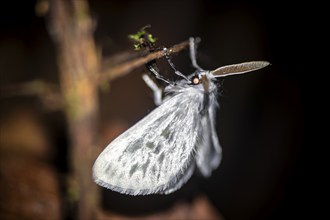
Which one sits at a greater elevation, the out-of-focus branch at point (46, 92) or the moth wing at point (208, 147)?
the out-of-focus branch at point (46, 92)

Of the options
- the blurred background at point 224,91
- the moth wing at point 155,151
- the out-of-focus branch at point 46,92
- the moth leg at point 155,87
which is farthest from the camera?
the blurred background at point 224,91

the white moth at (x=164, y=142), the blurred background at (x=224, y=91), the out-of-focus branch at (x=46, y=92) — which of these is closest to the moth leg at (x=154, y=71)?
the white moth at (x=164, y=142)

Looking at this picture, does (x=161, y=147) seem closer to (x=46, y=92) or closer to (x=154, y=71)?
(x=154, y=71)

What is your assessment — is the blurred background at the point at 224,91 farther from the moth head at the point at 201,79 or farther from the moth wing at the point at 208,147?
the moth head at the point at 201,79

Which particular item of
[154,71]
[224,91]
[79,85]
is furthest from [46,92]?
[224,91]

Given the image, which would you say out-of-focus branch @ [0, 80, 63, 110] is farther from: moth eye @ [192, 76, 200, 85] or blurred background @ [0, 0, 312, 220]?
moth eye @ [192, 76, 200, 85]

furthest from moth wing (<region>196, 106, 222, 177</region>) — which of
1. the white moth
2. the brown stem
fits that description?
the brown stem

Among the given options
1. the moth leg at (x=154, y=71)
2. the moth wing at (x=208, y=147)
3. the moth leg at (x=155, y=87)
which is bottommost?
the moth wing at (x=208, y=147)
